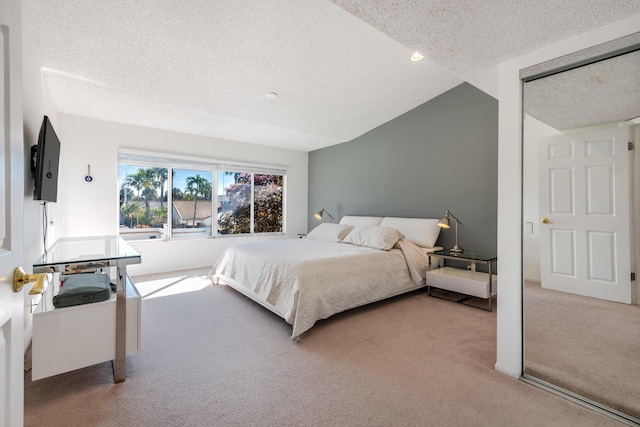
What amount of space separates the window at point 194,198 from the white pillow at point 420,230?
2.88m

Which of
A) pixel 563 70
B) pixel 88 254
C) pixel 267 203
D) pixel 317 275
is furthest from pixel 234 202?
pixel 563 70

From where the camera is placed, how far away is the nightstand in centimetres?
312

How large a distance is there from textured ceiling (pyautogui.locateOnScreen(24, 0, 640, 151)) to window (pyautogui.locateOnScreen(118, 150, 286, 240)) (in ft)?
2.59

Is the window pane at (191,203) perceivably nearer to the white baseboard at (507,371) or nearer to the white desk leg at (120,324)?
the white desk leg at (120,324)

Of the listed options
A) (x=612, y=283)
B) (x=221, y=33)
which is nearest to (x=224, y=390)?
(x=612, y=283)

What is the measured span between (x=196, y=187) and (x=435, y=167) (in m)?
3.98

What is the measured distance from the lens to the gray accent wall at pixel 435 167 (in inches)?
144

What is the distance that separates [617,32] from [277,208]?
5.41 meters

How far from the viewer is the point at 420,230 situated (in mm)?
4020

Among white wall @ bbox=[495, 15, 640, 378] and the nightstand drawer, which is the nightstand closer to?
the nightstand drawer

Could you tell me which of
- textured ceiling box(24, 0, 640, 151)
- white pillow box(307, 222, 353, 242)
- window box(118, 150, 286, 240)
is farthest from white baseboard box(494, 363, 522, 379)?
window box(118, 150, 286, 240)

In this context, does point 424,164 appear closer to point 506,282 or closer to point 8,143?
point 506,282

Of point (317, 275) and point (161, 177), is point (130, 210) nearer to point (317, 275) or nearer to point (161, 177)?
point (161, 177)

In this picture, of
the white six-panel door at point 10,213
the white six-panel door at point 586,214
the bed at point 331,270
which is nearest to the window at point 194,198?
the bed at point 331,270
